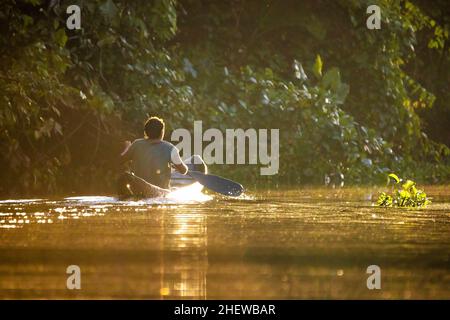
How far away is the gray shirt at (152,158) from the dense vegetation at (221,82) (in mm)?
1627

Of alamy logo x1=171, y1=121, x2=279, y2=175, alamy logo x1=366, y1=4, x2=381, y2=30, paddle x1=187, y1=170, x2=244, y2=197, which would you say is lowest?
paddle x1=187, y1=170, x2=244, y2=197

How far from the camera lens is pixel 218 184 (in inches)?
639

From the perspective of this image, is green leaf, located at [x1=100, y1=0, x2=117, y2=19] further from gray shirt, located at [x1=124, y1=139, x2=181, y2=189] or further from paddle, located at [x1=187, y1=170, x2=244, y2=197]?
gray shirt, located at [x1=124, y1=139, x2=181, y2=189]

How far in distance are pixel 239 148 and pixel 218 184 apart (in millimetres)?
5161

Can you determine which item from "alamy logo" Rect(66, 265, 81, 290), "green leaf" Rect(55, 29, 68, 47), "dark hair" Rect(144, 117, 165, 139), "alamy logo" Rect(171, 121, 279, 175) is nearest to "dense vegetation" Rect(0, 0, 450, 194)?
"green leaf" Rect(55, 29, 68, 47)

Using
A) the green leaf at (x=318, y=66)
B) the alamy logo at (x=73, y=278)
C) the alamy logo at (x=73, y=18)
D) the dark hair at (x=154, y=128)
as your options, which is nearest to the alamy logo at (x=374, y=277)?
the alamy logo at (x=73, y=278)

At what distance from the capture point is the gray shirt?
48.8 feet

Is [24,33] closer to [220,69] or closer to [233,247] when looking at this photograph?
[220,69]

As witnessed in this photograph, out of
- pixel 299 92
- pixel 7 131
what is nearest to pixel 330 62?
pixel 299 92

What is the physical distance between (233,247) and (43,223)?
2.73 metres

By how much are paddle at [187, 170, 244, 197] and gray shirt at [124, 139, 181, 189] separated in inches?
44.0

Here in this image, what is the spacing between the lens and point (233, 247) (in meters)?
9.06

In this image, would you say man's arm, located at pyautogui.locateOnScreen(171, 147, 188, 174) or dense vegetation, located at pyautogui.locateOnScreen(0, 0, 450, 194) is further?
dense vegetation, located at pyautogui.locateOnScreen(0, 0, 450, 194)

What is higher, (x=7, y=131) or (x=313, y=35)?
(x=313, y=35)
